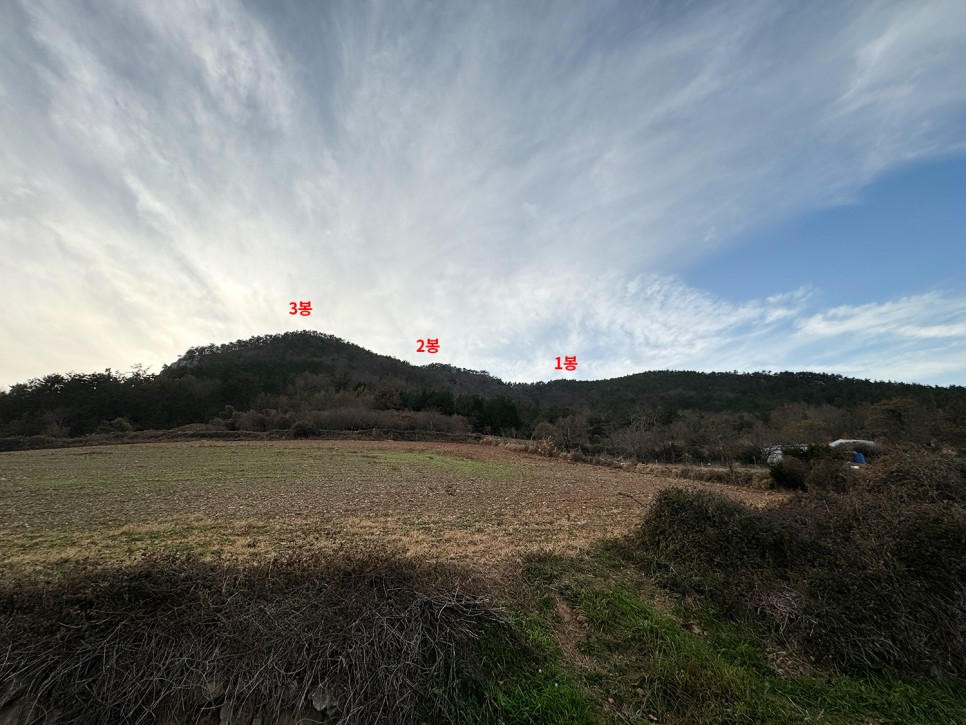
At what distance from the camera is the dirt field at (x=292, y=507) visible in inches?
312

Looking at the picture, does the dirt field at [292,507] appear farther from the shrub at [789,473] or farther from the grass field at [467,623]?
the shrub at [789,473]

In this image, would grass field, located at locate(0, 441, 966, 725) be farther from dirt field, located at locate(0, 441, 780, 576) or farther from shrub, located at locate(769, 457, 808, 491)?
shrub, located at locate(769, 457, 808, 491)

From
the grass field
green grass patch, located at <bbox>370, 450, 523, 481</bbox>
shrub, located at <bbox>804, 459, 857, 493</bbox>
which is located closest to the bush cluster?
the grass field

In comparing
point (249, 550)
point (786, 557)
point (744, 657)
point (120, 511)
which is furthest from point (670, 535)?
point (120, 511)

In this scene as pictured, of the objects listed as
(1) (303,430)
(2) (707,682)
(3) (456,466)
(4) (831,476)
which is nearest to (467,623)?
(2) (707,682)

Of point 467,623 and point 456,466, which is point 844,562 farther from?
point 456,466

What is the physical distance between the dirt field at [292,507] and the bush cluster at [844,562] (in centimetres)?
222

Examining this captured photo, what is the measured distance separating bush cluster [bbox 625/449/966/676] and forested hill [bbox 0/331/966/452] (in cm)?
3018

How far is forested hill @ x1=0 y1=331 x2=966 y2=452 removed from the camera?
39250mm

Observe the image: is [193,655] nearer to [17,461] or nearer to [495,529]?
[495,529]

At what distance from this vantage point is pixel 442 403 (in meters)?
59.2

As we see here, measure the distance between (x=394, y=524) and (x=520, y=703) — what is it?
6410 millimetres

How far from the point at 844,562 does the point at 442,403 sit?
2151 inches

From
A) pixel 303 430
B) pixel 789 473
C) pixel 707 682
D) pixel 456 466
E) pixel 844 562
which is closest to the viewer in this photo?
pixel 707 682
